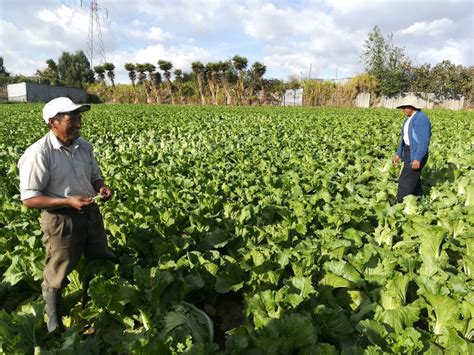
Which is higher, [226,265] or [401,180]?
[401,180]

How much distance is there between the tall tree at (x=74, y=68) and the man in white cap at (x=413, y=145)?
256ft

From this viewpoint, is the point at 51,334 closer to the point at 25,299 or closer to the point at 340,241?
the point at 25,299

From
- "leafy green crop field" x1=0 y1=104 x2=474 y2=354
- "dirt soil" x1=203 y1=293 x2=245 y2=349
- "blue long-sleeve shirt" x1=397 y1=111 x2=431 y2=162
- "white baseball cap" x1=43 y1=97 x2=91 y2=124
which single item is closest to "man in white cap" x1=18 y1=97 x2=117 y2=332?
"white baseball cap" x1=43 y1=97 x2=91 y2=124

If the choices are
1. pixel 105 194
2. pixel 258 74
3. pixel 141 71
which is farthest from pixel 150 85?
pixel 105 194

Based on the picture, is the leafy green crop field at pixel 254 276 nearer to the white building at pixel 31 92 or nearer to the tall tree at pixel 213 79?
the white building at pixel 31 92

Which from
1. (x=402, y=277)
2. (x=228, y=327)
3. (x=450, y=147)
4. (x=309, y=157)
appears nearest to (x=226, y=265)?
(x=228, y=327)

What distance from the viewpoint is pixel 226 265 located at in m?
3.94

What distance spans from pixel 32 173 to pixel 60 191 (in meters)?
0.28

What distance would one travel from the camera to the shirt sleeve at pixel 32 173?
112 inches

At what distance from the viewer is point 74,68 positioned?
75.8 metres

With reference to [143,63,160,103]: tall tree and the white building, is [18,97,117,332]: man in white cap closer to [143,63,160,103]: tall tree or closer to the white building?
the white building

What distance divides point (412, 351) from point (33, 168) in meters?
2.94

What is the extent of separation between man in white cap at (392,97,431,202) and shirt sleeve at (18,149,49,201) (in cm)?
492

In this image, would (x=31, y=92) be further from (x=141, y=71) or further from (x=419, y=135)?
(x=419, y=135)
